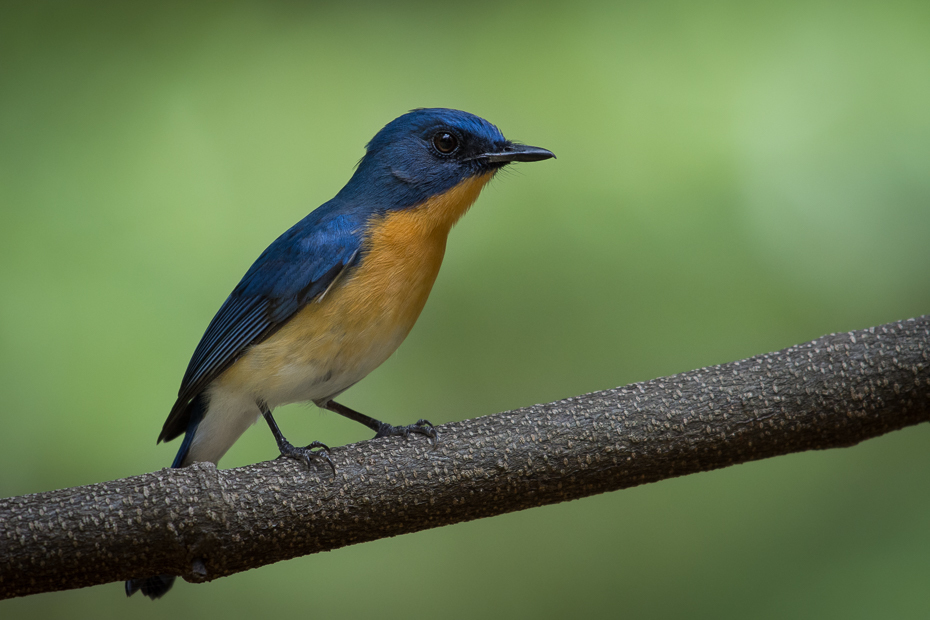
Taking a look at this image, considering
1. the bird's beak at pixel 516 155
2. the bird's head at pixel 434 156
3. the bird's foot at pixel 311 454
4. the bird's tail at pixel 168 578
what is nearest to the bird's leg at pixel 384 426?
the bird's foot at pixel 311 454

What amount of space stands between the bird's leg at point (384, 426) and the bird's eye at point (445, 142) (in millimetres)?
1247

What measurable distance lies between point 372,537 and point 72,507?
979mm

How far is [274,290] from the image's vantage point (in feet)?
11.4

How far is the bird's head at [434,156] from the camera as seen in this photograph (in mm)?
3609

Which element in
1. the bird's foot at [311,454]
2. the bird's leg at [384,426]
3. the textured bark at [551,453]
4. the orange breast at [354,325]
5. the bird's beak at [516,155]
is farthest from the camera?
the bird's beak at [516,155]

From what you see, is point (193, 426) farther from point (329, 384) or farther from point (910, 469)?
point (910, 469)

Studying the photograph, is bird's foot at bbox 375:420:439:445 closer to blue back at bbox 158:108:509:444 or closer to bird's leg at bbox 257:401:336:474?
bird's leg at bbox 257:401:336:474

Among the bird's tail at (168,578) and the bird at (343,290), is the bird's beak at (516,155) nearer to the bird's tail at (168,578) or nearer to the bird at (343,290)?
the bird at (343,290)

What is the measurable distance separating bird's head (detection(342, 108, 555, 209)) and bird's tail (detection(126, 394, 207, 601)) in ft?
3.94

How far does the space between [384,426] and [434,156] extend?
1221mm

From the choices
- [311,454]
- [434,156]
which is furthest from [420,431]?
[434,156]

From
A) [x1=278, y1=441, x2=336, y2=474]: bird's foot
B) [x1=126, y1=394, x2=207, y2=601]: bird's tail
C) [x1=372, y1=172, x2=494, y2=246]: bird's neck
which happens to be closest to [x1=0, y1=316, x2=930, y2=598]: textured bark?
[x1=278, y1=441, x2=336, y2=474]: bird's foot

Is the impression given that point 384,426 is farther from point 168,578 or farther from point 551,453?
point 168,578

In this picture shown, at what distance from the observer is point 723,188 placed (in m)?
4.72
